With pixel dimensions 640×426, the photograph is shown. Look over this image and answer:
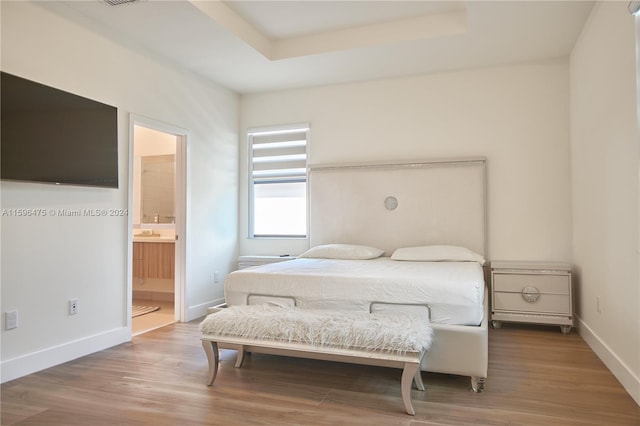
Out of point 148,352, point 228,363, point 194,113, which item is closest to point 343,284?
point 228,363

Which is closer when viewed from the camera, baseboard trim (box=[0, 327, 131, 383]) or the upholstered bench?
the upholstered bench

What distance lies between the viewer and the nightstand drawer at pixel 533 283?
375cm

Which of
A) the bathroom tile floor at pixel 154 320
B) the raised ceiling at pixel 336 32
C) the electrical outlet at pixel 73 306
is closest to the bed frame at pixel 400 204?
the raised ceiling at pixel 336 32

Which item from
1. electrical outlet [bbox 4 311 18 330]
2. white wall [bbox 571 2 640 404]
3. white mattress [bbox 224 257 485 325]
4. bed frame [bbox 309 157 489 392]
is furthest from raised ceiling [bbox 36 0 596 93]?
electrical outlet [bbox 4 311 18 330]

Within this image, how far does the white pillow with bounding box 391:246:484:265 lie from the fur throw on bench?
135 centimetres

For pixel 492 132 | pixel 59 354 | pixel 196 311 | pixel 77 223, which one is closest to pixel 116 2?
pixel 77 223

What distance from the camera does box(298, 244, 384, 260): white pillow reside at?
4.14m

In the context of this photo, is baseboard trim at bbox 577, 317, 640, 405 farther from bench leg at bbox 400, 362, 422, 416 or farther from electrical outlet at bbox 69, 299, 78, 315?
electrical outlet at bbox 69, 299, 78, 315

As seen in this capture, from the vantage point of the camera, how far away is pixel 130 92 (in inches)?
144

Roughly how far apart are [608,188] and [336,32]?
259cm

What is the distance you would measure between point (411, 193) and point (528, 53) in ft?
5.70

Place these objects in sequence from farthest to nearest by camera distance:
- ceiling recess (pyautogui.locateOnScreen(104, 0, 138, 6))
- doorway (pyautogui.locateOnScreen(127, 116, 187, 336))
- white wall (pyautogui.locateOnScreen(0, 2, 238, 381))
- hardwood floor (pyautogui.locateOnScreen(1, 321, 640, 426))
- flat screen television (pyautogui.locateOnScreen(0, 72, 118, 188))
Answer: doorway (pyautogui.locateOnScreen(127, 116, 187, 336)) → ceiling recess (pyautogui.locateOnScreen(104, 0, 138, 6)) → white wall (pyautogui.locateOnScreen(0, 2, 238, 381)) → flat screen television (pyautogui.locateOnScreen(0, 72, 118, 188)) → hardwood floor (pyautogui.locateOnScreen(1, 321, 640, 426))

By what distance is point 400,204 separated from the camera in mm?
4555

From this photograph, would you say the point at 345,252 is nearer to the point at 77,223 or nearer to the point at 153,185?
the point at 77,223
